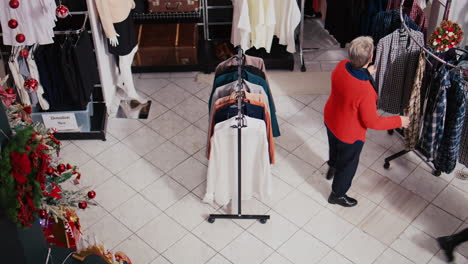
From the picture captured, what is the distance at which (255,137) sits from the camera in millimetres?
4473

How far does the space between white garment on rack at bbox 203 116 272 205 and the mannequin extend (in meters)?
1.74

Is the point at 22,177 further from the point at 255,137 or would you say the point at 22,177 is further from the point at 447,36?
the point at 447,36

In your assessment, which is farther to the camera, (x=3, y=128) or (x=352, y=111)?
(x=352, y=111)

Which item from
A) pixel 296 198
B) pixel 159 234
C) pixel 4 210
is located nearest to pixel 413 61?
pixel 296 198

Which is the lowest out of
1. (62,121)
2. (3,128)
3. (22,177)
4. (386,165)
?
(386,165)

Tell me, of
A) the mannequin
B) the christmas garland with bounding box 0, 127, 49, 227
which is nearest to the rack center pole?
→ the mannequin

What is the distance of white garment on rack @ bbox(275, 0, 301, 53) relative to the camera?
6.13 m

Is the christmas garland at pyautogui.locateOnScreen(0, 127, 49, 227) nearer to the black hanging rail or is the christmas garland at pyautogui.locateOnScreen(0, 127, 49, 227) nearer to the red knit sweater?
the black hanging rail

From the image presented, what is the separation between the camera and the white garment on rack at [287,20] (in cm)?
613

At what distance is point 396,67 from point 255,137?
4.87 feet

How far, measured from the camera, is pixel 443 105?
4.52m

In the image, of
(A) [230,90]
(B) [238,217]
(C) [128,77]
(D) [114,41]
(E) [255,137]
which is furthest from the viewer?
(C) [128,77]

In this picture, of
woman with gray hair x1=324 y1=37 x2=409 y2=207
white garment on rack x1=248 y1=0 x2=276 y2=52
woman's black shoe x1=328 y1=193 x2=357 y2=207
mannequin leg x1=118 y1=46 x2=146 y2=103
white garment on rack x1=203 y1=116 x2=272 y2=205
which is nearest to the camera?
woman with gray hair x1=324 y1=37 x2=409 y2=207

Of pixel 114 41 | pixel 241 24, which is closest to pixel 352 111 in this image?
pixel 241 24
